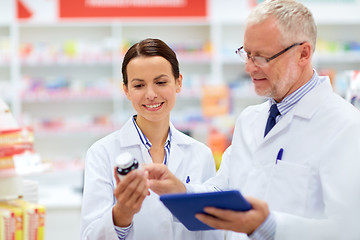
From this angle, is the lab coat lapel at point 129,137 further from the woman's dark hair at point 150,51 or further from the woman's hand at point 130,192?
the woman's hand at point 130,192

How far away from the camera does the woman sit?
5.91 feet

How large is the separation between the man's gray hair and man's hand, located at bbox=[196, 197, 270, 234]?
0.60 metres

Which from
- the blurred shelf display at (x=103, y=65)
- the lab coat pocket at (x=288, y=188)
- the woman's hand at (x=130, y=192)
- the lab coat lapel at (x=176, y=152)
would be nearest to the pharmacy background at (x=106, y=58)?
the blurred shelf display at (x=103, y=65)

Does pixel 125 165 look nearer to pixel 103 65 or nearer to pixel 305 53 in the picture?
pixel 305 53

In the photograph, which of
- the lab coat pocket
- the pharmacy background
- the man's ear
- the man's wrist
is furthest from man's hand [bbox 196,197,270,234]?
the pharmacy background

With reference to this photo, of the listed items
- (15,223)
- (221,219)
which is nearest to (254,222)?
(221,219)

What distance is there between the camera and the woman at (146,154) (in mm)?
1801

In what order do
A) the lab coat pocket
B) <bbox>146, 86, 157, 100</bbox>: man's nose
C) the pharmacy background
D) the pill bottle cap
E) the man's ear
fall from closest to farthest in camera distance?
the pill bottle cap
the lab coat pocket
the man's ear
<bbox>146, 86, 157, 100</bbox>: man's nose
the pharmacy background

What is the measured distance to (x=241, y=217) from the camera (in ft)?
4.93

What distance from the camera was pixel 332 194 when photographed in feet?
5.09

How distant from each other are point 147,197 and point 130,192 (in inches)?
13.8

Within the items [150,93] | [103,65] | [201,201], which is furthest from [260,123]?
[103,65]

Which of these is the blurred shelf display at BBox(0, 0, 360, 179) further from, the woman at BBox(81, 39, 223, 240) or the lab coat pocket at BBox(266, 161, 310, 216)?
the lab coat pocket at BBox(266, 161, 310, 216)

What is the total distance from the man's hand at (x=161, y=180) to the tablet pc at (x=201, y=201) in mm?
180
